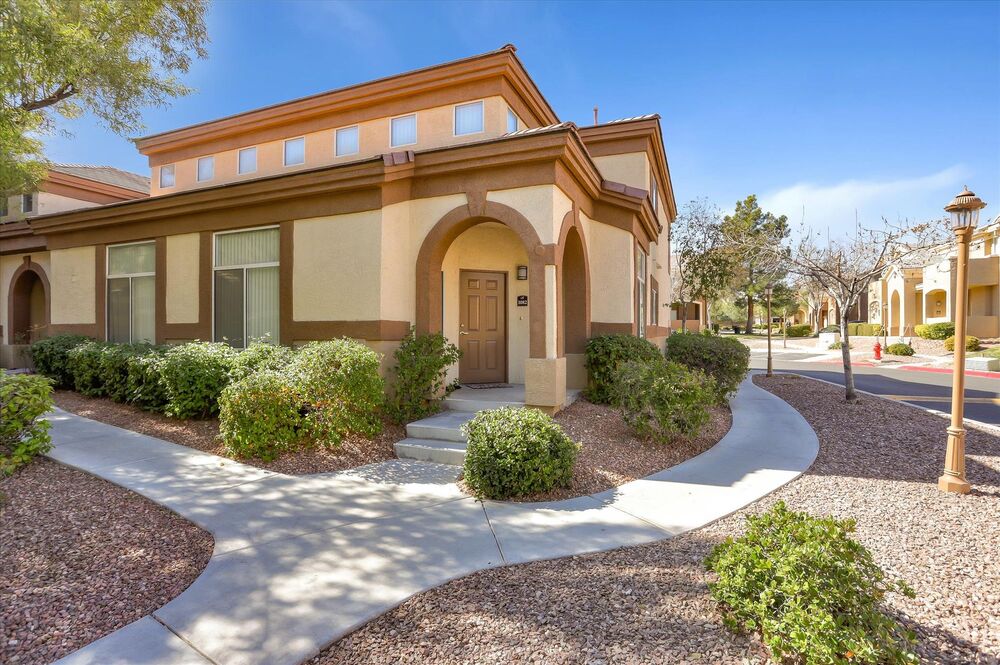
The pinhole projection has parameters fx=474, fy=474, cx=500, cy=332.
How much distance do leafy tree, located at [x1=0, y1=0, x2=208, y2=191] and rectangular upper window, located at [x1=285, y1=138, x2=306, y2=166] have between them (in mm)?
2306

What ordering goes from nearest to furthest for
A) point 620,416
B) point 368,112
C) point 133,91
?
point 620,416 < point 133,91 < point 368,112

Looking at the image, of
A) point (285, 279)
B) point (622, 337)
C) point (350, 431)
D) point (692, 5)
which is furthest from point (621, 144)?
point (350, 431)

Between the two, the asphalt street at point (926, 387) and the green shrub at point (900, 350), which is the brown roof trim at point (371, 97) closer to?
the asphalt street at point (926, 387)

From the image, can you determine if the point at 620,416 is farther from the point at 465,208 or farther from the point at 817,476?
the point at 465,208

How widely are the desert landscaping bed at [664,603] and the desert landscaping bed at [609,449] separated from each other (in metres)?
1.36

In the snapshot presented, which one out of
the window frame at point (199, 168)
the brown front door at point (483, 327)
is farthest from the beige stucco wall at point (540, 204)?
the window frame at point (199, 168)

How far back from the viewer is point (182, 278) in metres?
9.88

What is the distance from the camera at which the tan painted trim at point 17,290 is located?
12.8 m

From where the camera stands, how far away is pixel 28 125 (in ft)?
32.3

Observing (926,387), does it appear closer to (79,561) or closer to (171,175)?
(79,561)

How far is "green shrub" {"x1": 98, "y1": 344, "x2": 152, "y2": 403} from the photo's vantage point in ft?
27.6

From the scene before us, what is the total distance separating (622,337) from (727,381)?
9.72 feet

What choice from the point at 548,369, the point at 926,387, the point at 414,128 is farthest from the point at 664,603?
the point at 926,387

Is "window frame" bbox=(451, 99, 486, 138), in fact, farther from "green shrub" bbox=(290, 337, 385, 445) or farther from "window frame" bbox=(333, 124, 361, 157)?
"green shrub" bbox=(290, 337, 385, 445)
